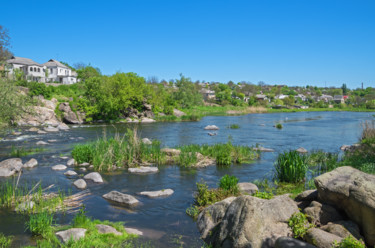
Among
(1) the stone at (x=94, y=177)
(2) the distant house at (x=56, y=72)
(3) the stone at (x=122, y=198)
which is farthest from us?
(2) the distant house at (x=56, y=72)

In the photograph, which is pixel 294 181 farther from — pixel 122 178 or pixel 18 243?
pixel 18 243

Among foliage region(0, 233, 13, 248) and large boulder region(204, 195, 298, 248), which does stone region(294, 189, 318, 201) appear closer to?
large boulder region(204, 195, 298, 248)

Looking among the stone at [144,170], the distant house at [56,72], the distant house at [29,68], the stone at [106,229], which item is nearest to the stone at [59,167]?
the stone at [144,170]

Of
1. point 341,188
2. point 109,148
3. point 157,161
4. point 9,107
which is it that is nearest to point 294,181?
point 341,188

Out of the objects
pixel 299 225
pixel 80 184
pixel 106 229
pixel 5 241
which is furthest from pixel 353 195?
pixel 80 184

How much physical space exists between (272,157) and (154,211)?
1360 cm

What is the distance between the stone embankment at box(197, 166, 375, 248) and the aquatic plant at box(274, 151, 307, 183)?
568 centimetres

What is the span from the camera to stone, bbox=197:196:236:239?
30.6ft

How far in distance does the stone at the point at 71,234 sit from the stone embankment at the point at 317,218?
3.70 meters

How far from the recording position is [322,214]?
803cm

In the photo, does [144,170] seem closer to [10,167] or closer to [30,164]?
[30,164]

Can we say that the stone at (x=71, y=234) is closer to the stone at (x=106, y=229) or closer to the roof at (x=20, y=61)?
the stone at (x=106, y=229)

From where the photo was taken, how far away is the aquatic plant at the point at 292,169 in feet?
48.4

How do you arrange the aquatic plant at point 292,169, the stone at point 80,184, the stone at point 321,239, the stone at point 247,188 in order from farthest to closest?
the aquatic plant at point 292,169 < the stone at point 80,184 < the stone at point 247,188 < the stone at point 321,239
